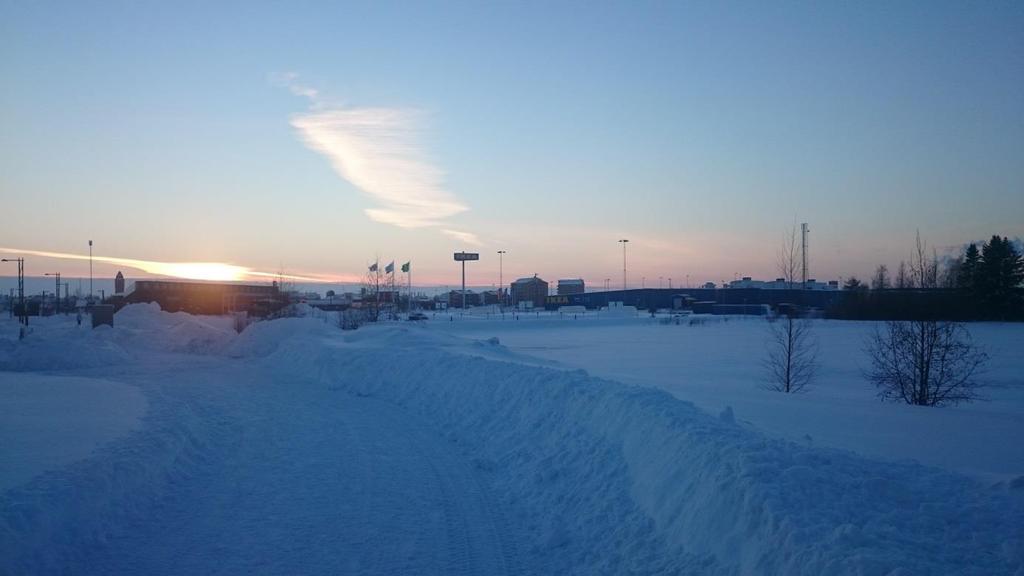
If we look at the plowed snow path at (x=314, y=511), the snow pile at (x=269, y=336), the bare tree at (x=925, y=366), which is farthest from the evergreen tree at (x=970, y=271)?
the plowed snow path at (x=314, y=511)

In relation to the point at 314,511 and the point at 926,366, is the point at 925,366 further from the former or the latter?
the point at 314,511

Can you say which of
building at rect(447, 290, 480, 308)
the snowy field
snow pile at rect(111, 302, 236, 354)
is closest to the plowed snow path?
the snowy field

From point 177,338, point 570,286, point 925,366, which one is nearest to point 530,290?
point 570,286

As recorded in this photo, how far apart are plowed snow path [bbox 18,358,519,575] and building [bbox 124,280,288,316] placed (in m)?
59.0

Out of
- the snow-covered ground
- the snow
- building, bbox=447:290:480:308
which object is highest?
building, bbox=447:290:480:308

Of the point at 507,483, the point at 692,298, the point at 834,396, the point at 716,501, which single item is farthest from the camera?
the point at 692,298

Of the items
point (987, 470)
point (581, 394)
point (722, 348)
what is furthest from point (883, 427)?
point (722, 348)

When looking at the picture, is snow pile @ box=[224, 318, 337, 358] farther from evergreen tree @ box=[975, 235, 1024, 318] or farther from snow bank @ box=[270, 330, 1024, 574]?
evergreen tree @ box=[975, 235, 1024, 318]

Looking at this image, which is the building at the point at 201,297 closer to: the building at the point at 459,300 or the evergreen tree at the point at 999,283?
the evergreen tree at the point at 999,283

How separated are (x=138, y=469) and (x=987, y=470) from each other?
11.0 metres

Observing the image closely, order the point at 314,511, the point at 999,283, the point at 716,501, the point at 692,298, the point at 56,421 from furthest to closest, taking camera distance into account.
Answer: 1. the point at 692,298
2. the point at 999,283
3. the point at 56,421
4. the point at 314,511
5. the point at 716,501

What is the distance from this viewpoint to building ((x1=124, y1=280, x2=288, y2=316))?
71812mm

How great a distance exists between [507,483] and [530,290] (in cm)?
16472

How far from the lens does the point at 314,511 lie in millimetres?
8250
